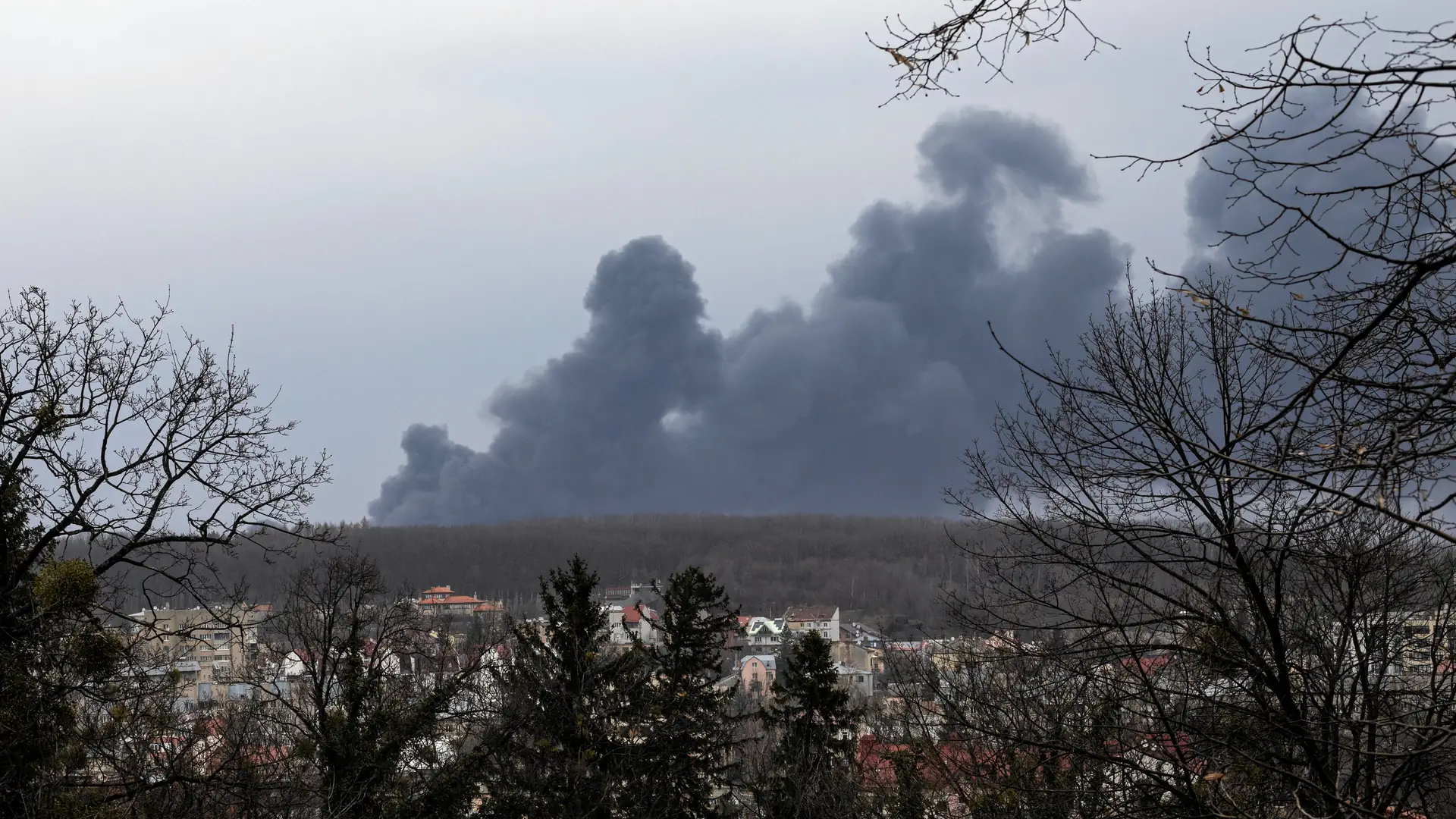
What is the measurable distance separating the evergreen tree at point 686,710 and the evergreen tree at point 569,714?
616mm

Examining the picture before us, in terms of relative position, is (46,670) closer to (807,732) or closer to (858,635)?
(807,732)

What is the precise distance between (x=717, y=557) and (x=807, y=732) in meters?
149

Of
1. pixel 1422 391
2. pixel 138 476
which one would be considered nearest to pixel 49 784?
pixel 138 476

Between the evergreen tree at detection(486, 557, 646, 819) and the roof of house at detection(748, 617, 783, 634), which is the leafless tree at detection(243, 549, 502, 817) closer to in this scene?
the evergreen tree at detection(486, 557, 646, 819)

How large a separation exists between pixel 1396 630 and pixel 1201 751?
105 inches

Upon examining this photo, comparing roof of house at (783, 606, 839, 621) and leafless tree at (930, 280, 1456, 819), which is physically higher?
leafless tree at (930, 280, 1456, 819)

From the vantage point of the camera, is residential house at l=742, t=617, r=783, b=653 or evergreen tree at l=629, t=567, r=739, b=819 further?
residential house at l=742, t=617, r=783, b=653

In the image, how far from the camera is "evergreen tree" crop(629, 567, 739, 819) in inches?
876

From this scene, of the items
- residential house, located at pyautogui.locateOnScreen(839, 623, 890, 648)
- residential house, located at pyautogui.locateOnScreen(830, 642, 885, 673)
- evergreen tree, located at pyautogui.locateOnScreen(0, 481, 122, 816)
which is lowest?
residential house, located at pyautogui.locateOnScreen(830, 642, 885, 673)

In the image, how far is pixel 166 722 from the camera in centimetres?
1107

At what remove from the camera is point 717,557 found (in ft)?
568

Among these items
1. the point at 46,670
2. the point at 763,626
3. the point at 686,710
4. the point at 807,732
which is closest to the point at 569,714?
the point at 686,710

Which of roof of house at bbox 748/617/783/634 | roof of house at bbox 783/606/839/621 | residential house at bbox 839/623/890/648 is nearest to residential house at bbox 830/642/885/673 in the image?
residential house at bbox 839/623/890/648

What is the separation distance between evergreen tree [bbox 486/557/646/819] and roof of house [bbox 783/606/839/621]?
105 m
